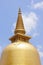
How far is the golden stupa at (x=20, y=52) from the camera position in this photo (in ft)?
65.6

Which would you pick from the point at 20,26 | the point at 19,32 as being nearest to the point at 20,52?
the point at 19,32

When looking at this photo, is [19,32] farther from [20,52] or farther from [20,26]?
[20,52]

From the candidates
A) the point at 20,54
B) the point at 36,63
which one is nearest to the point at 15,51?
the point at 20,54

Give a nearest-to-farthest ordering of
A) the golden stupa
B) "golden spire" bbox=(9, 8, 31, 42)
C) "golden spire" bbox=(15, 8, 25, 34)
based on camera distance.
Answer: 1. the golden stupa
2. "golden spire" bbox=(9, 8, 31, 42)
3. "golden spire" bbox=(15, 8, 25, 34)

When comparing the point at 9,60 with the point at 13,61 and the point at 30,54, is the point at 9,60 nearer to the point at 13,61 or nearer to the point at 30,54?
the point at 13,61

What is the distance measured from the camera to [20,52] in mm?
20156

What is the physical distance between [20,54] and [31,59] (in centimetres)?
97

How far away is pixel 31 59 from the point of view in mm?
20203

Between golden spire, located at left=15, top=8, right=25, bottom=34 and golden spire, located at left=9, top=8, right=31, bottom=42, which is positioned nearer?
golden spire, located at left=9, top=8, right=31, bottom=42

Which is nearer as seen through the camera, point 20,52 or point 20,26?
point 20,52

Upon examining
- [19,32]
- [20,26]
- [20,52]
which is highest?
[20,26]

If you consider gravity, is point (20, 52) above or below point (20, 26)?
below

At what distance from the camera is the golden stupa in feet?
65.6

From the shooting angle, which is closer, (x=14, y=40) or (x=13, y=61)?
(x=13, y=61)
